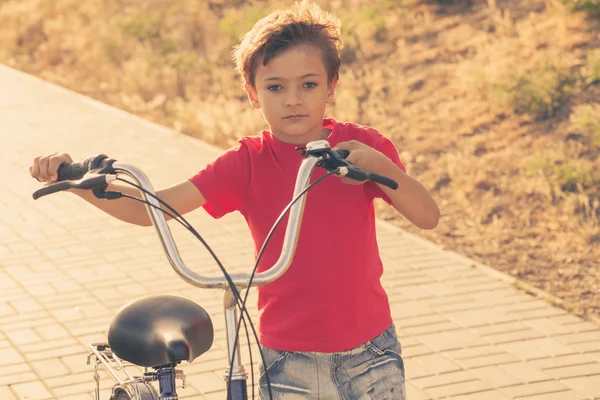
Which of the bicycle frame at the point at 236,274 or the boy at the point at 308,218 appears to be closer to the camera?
the bicycle frame at the point at 236,274

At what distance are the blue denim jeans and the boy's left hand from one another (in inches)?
23.1

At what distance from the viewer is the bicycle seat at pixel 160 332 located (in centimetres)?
290

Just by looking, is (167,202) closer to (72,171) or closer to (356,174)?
(72,171)

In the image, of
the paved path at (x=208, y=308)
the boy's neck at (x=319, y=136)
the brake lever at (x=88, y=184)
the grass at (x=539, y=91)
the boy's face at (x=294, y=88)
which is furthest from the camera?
the grass at (x=539, y=91)

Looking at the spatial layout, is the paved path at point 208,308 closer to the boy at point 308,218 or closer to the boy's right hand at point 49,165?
the boy at point 308,218

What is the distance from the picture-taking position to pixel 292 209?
2523 mm

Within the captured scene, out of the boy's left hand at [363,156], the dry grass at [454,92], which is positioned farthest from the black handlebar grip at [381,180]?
the dry grass at [454,92]

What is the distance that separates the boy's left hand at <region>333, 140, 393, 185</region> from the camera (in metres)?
2.81

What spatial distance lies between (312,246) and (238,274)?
692 mm

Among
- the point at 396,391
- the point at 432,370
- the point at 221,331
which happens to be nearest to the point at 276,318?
the point at 396,391

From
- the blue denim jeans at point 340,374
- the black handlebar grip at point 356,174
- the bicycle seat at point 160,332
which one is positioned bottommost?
the blue denim jeans at point 340,374

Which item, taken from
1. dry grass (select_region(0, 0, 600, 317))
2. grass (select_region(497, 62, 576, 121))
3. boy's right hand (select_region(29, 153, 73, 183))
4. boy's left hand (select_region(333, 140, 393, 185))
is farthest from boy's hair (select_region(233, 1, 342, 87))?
grass (select_region(497, 62, 576, 121))

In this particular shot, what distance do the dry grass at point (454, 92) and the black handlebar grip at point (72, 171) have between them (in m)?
4.59

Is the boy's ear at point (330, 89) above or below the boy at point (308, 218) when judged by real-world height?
above
